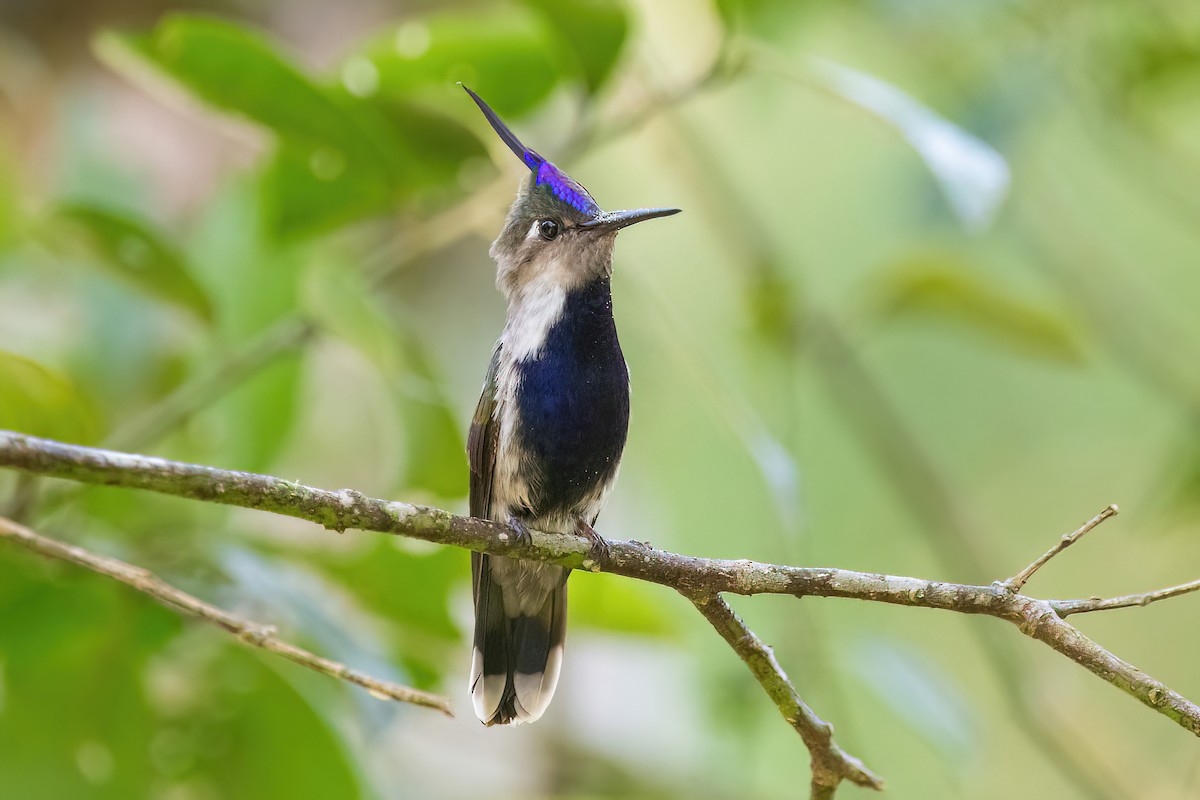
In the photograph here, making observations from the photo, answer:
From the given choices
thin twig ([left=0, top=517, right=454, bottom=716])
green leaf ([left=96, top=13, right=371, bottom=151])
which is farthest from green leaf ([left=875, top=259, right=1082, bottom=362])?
thin twig ([left=0, top=517, right=454, bottom=716])

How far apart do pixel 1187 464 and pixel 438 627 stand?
87.5 inches

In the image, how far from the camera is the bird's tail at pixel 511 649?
3.04 meters

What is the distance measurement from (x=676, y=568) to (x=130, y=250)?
1562 millimetres

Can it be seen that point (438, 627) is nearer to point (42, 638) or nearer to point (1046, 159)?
point (42, 638)

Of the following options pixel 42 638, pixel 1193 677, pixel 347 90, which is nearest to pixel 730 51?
pixel 347 90

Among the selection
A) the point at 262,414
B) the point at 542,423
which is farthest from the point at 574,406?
the point at 262,414

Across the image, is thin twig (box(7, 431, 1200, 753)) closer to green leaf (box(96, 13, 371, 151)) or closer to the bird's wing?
the bird's wing

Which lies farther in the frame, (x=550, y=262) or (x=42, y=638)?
(x=550, y=262)

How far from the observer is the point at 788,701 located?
2082 millimetres

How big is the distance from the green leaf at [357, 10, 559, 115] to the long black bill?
1.44 feet

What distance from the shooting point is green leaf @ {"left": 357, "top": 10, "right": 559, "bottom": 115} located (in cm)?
326

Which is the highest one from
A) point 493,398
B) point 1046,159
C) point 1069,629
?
point 1046,159

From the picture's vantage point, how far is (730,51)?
10.1 ft

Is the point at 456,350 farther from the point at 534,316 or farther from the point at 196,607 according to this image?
the point at 196,607
